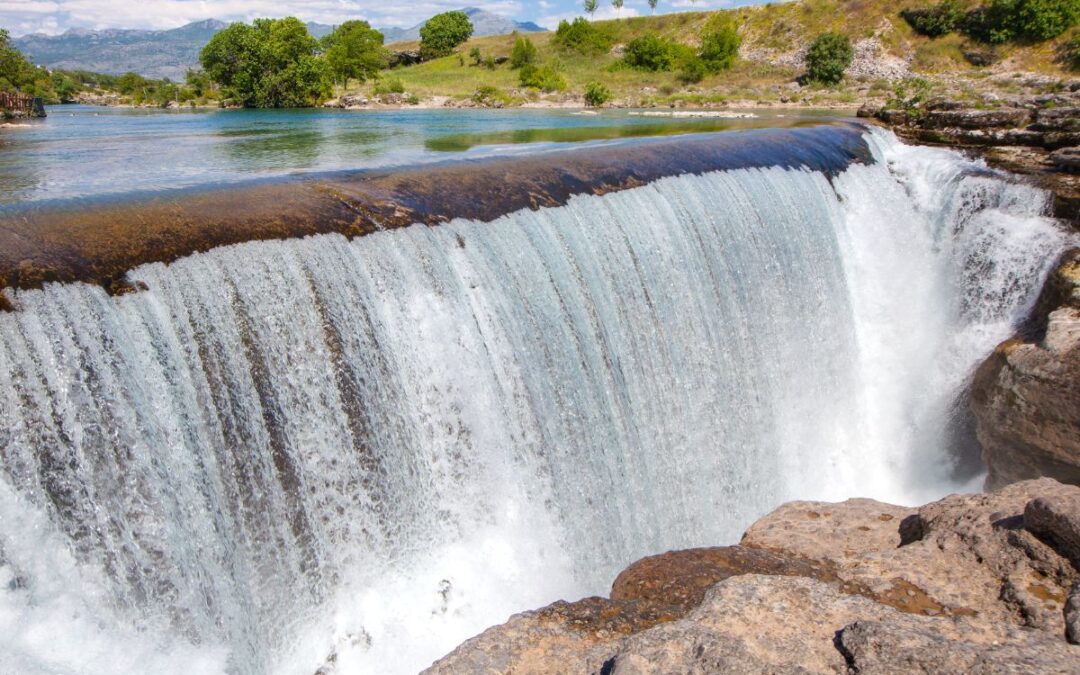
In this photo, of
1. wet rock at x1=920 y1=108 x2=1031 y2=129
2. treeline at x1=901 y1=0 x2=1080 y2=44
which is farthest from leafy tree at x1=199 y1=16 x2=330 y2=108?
treeline at x1=901 y1=0 x2=1080 y2=44

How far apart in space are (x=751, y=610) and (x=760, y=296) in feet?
19.5

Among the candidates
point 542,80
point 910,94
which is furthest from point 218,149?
point 542,80

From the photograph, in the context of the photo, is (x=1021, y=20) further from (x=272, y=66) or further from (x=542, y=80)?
(x=272, y=66)

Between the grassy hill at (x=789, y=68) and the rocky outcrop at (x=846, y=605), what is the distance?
1278 inches

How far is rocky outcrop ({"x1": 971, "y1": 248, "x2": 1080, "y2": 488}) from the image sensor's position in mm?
7688

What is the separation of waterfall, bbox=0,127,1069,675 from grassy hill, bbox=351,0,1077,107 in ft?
90.5

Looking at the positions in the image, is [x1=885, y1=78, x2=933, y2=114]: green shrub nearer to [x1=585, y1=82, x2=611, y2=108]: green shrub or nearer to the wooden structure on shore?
[x1=585, y1=82, x2=611, y2=108]: green shrub

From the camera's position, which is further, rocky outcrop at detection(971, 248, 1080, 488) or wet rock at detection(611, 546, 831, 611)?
rocky outcrop at detection(971, 248, 1080, 488)

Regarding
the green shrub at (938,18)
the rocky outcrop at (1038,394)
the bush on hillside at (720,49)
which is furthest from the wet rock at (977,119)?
the green shrub at (938,18)

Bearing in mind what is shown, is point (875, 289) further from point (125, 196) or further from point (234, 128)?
point (234, 128)

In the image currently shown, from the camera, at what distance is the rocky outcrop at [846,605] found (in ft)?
9.98

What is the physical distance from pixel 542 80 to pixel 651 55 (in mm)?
11878

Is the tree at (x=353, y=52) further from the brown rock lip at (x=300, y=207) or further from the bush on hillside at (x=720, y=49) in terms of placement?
the brown rock lip at (x=300, y=207)

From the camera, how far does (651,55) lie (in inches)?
2087
